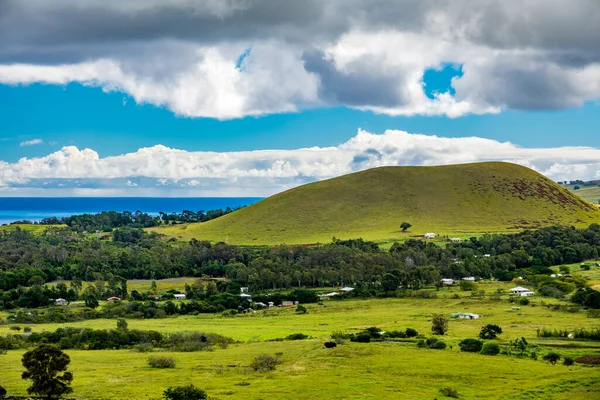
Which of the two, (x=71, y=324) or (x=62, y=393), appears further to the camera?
(x=71, y=324)

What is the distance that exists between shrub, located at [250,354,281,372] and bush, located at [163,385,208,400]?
1193 cm

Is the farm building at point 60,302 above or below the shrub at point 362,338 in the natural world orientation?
above

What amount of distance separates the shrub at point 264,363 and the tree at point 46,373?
18353 millimetres

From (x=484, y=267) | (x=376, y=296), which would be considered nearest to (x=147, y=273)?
(x=376, y=296)

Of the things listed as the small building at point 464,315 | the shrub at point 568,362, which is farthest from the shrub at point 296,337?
the shrub at point 568,362

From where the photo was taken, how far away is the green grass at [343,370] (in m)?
59.6

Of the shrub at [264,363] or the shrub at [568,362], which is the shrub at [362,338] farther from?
the shrub at [568,362]

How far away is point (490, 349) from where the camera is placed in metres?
75.1

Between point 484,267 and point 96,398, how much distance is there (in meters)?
118

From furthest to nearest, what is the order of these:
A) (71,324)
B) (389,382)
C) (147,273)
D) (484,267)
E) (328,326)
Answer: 1. (147,273)
2. (484,267)
3. (71,324)
4. (328,326)
5. (389,382)

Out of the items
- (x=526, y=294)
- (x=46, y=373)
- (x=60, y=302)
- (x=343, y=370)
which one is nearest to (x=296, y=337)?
(x=343, y=370)

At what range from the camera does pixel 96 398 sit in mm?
58875

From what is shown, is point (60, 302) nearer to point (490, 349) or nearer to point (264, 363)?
point (264, 363)

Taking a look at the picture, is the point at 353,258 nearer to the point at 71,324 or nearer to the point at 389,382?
the point at 71,324
